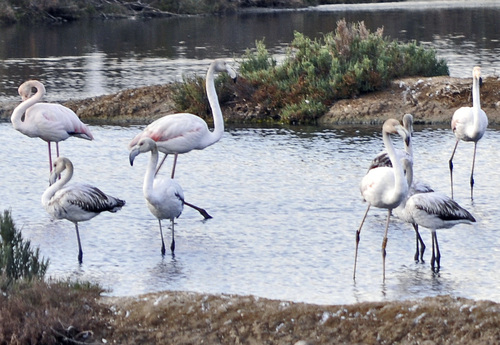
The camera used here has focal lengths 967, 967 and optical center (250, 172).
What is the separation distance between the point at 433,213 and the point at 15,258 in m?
3.72

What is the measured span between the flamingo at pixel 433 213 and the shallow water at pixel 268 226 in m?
0.33

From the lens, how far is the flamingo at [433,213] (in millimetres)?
8820

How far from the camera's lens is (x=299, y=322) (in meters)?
6.64

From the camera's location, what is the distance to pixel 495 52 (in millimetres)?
28984

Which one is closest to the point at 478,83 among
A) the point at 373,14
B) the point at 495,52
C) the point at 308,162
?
the point at 308,162

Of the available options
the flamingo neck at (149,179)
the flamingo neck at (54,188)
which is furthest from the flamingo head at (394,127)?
the flamingo neck at (54,188)

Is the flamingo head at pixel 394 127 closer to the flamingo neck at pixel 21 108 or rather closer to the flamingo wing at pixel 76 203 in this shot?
the flamingo wing at pixel 76 203

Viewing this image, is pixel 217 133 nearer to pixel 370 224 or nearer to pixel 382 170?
pixel 370 224

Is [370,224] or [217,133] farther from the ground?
[217,133]

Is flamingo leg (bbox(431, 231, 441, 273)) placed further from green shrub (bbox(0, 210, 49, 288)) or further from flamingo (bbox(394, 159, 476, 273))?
green shrub (bbox(0, 210, 49, 288))

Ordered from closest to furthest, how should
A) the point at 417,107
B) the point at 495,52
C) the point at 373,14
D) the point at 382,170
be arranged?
the point at 382,170
the point at 417,107
the point at 495,52
the point at 373,14

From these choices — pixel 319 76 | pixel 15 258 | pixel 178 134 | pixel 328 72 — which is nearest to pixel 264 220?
pixel 178 134

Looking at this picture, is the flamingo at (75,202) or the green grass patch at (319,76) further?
the green grass patch at (319,76)

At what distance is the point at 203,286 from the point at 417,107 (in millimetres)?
9598
